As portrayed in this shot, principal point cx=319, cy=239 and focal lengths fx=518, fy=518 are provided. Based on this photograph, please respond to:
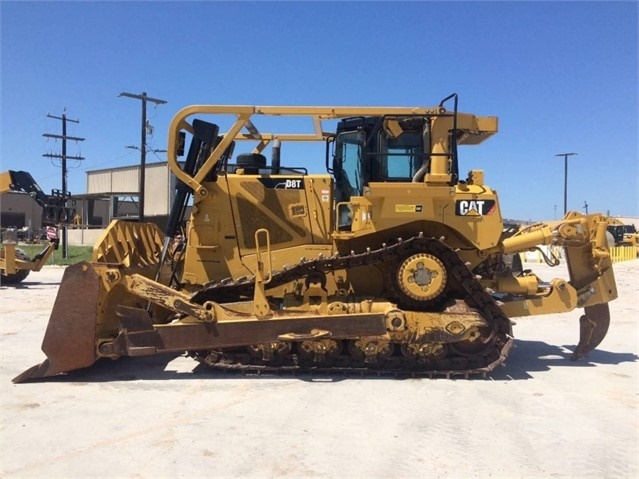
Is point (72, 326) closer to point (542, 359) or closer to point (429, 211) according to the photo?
point (429, 211)

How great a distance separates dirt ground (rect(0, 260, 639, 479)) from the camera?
4.01m

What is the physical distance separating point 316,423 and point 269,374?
159cm

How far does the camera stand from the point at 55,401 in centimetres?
539

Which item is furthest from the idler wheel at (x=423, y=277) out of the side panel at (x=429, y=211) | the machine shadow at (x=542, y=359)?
the machine shadow at (x=542, y=359)

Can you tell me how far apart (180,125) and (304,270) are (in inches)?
93.9

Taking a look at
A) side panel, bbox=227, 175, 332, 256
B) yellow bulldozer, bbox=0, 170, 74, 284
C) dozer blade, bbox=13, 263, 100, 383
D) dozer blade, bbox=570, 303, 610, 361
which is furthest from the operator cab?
yellow bulldozer, bbox=0, 170, 74, 284

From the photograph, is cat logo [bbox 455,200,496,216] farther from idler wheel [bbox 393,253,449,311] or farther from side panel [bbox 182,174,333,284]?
side panel [bbox 182,174,333,284]

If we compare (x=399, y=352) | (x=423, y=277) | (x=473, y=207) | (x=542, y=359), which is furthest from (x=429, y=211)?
(x=542, y=359)

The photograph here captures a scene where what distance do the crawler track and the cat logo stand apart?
1.78ft

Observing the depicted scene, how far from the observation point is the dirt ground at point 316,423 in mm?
4012

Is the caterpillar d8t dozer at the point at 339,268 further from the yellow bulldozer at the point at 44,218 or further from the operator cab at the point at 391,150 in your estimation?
the yellow bulldozer at the point at 44,218

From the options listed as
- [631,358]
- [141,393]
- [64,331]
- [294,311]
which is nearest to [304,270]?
[294,311]

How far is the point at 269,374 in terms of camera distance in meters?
6.31

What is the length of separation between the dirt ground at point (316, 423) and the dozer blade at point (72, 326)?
23 centimetres
